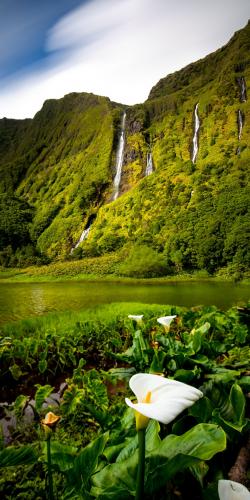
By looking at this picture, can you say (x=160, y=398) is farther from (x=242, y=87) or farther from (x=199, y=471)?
(x=242, y=87)

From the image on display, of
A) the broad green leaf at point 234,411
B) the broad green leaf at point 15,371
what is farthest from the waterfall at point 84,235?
the broad green leaf at point 234,411

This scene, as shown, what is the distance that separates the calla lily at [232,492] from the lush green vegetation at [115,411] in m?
0.16

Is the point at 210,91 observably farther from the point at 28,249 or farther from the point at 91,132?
the point at 28,249

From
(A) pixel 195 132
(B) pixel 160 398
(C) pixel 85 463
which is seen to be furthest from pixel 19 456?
(A) pixel 195 132

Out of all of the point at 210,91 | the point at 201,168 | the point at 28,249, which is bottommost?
the point at 28,249

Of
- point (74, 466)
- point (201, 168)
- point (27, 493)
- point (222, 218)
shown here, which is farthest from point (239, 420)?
point (201, 168)

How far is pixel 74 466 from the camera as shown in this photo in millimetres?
1601

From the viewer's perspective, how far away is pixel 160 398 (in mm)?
1193

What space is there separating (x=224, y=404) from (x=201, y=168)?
198 feet

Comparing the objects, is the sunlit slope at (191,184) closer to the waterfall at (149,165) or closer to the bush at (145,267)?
the waterfall at (149,165)

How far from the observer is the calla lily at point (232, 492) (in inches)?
45.5

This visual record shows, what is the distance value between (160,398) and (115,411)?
76.6 inches

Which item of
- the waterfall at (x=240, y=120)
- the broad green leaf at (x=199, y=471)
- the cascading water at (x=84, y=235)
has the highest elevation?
the waterfall at (x=240, y=120)

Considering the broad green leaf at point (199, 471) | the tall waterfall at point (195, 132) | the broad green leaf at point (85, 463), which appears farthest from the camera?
the tall waterfall at point (195, 132)
